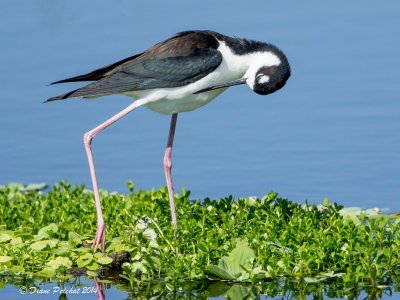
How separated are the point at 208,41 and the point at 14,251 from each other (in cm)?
240

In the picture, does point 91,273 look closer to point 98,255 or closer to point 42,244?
point 98,255

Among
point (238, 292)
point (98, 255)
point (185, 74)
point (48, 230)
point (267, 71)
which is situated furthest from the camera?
point (267, 71)

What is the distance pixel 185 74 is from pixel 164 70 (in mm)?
189

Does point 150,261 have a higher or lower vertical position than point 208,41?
lower

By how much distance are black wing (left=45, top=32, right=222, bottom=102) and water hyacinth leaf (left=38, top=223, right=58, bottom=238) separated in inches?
41.5

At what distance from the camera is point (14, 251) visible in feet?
21.7

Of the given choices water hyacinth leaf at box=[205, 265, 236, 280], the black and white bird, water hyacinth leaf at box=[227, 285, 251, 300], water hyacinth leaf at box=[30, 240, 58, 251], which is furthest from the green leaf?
water hyacinth leaf at box=[227, 285, 251, 300]

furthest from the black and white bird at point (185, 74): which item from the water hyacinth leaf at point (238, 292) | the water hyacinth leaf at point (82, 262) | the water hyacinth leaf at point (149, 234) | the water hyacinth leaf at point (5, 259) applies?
the water hyacinth leaf at point (238, 292)

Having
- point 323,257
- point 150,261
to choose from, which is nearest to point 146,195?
point 150,261

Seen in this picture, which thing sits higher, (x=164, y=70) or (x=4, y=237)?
(x=164, y=70)

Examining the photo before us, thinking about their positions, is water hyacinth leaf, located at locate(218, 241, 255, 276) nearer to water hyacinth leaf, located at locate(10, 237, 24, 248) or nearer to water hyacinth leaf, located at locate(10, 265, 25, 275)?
water hyacinth leaf, located at locate(10, 265, 25, 275)

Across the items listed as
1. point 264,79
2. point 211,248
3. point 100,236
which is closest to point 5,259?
point 100,236

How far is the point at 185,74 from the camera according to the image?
7.21 meters

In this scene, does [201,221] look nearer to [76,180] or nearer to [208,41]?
[208,41]
